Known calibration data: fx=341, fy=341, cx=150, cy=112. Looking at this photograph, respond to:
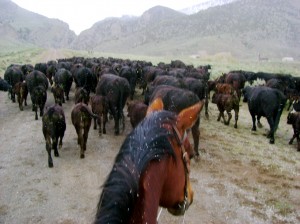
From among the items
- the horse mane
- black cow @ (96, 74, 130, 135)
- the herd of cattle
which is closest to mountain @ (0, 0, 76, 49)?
the herd of cattle

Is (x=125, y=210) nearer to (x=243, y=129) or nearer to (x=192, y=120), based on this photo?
(x=192, y=120)

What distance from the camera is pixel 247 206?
21.4ft

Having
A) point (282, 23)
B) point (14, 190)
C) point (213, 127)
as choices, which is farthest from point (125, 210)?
point (282, 23)

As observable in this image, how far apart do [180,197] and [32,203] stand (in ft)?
17.0

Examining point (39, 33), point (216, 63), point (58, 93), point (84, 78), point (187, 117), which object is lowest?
point (39, 33)

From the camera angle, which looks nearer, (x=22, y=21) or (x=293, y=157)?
(x=293, y=157)

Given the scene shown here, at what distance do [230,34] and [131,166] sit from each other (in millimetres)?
112642

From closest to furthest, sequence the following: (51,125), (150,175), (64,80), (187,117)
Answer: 1. (150,175)
2. (187,117)
3. (51,125)
4. (64,80)

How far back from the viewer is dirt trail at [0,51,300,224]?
613 centimetres

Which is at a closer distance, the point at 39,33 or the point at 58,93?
the point at 58,93

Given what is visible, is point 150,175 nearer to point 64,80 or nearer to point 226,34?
point 64,80

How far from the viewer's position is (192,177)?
7785mm

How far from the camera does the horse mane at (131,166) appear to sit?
150 centimetres

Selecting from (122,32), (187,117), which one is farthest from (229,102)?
(122,32)
